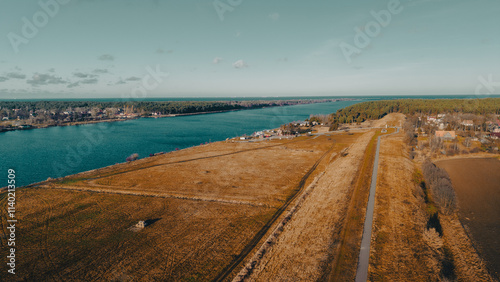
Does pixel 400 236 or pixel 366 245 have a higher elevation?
pixel 366 245

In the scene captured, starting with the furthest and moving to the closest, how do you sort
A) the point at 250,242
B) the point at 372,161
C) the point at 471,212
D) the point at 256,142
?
the point at 256,142, the point at 372,161, the point at 471,212, the point at 250,242

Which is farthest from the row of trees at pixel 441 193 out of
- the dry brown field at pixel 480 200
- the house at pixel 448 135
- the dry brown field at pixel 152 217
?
the house at pixel 448 135

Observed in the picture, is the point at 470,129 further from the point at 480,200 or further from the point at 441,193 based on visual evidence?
the point at 441,193

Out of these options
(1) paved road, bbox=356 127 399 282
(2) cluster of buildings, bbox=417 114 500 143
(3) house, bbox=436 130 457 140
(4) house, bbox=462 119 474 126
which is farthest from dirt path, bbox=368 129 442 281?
(4) house, bbox=462 119 474 126

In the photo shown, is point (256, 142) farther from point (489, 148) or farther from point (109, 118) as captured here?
point (109, 118)

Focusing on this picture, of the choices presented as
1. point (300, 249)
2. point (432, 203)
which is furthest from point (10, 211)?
point (432, 203)

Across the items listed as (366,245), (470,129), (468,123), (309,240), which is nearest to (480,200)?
(366,245)

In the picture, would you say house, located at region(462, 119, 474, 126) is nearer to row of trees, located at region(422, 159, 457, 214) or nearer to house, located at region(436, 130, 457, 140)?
house, located at region(436, 130, 457, 140)

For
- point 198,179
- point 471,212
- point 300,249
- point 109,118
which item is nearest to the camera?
point 300,249
